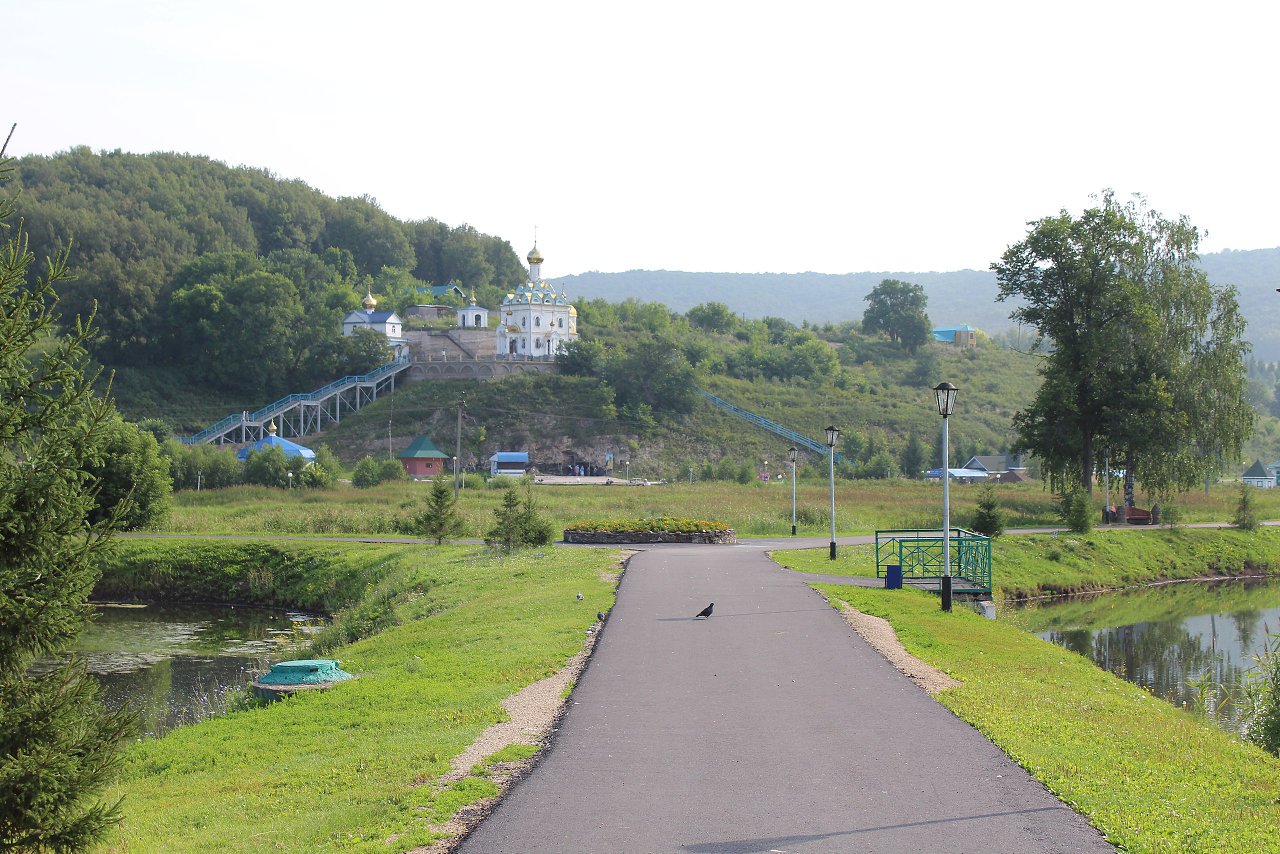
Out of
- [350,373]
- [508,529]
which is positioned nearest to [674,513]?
[508,529]

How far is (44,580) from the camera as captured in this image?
923 cm

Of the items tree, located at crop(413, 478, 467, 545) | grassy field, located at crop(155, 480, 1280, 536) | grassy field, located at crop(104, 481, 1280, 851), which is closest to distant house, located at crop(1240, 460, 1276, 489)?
grassy field, located at crop(155, 480, 1280, 536)

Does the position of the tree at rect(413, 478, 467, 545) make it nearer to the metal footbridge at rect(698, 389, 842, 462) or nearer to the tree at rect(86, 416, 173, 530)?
the tree at rect(86, 416, 173, 530)

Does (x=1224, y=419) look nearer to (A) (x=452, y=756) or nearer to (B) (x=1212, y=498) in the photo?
(B) (x=1212, y=498)

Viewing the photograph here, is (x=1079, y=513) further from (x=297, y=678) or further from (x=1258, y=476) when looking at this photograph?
(x=1258, y=476)

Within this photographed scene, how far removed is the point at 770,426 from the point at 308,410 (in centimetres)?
3830

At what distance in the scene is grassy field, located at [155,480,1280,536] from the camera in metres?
47.7

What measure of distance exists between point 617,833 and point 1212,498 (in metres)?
65.9

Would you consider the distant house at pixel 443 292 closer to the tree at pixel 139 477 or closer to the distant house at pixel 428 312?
the distant house at pixel 428 312

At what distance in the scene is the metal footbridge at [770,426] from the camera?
92831mm

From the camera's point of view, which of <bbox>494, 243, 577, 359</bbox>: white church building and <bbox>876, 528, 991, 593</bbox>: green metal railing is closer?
<bbox>876, 528, 991, 593</bbox>: green metal railing

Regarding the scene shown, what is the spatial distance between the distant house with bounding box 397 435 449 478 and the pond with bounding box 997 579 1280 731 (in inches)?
2168

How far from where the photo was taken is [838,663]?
55.4 ft

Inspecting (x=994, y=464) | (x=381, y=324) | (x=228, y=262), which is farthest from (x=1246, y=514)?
(x=228, y=262)
